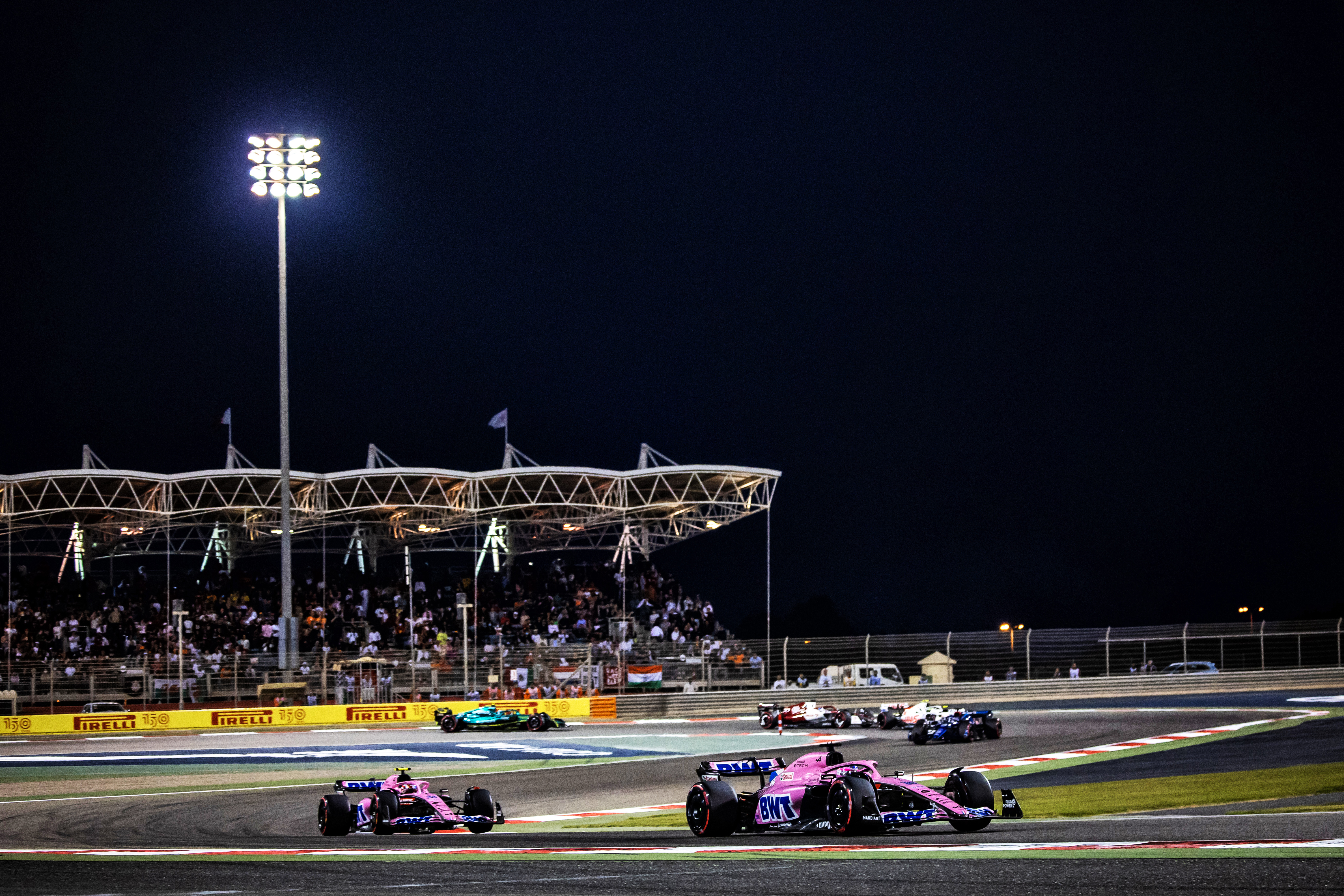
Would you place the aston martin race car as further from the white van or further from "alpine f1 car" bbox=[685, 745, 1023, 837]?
"alpine f1 car" bbox=[685, 745, 1023, 837]

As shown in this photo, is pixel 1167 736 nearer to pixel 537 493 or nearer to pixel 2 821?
pixel 2 821

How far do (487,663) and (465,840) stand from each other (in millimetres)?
27339

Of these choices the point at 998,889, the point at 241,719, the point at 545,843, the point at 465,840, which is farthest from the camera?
the point at 241,719

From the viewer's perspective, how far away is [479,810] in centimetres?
1264

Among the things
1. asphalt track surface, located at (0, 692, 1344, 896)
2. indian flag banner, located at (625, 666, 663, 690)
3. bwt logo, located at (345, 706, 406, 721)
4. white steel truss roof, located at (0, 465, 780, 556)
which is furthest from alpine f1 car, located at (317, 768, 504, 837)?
white steel truss roof, located at (0, 465, 780, 556)

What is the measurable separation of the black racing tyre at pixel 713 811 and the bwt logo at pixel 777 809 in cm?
22

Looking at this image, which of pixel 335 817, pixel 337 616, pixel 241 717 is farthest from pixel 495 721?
pixel 335 817

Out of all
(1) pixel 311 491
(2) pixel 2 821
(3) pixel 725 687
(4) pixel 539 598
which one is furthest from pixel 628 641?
(2) pixel 2 821

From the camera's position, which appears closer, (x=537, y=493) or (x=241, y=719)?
(x=241, y=719)

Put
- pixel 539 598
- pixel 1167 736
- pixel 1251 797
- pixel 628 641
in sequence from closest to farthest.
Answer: pixel 1251 797 → pixel 1167 736 → pixel 628 641 → pixel 539 598

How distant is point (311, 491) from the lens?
4662 cm

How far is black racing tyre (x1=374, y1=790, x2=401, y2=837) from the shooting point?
12.9m

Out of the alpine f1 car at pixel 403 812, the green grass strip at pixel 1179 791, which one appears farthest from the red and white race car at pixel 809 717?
the alpine f1 car at pixel 403 812

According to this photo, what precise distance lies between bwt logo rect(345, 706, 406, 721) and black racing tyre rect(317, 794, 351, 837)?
22.8 metres
